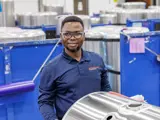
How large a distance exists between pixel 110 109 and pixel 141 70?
2.07m

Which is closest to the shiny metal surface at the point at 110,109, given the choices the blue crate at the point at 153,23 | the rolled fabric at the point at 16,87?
the rolled fabric at the point at 16,87

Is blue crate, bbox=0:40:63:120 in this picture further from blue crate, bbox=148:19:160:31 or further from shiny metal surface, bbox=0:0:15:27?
blue crate, bbox=148:19:160:31

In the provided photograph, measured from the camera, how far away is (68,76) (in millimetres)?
1918

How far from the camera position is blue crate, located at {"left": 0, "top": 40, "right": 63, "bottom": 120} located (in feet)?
9.68

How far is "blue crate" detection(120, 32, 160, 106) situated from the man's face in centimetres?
148

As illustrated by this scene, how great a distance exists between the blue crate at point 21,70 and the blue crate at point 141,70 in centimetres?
72

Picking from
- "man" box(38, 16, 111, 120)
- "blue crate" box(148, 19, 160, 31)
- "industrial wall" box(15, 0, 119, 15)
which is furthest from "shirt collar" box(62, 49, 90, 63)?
"industrial wall" box(15, 0, 119, 15)

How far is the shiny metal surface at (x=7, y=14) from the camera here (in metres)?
A: 5.57

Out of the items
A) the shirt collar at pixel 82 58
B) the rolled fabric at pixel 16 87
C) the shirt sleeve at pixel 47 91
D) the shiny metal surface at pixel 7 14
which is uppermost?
the shiny metal surface at pixel 7 14

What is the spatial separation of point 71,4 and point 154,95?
6685mm

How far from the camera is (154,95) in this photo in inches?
142

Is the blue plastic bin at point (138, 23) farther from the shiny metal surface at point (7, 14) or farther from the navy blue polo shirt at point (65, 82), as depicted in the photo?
the navy blue polo shirt at point (65, 82)

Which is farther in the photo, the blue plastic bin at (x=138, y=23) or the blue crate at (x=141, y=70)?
the blue plastic bin at (x=138, y=23)

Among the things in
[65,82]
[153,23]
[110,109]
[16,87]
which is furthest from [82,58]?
[153,23]
